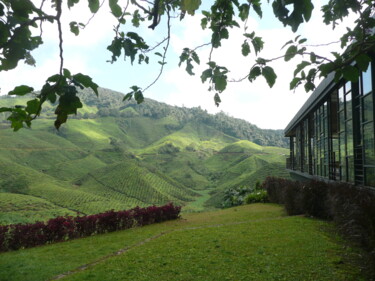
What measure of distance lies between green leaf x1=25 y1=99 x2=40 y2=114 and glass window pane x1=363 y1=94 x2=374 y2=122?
7.44 meters

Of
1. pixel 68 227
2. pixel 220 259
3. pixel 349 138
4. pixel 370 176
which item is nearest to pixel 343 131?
pixel 349 138

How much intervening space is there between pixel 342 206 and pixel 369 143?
1.83 metres

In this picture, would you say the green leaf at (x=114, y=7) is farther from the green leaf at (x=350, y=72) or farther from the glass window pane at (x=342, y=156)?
the glass window pane at (x=342, y=156)

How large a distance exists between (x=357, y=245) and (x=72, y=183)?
5428cm

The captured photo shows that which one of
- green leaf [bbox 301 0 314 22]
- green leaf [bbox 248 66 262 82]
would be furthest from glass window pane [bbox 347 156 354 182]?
green leaf [bbox 301 0 314 22]

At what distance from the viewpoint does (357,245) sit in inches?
202

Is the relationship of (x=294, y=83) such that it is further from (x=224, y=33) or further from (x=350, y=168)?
(x=350, y=168)

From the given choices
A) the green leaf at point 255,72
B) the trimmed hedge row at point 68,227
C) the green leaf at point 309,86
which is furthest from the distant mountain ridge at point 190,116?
the green leaf at point 255,72

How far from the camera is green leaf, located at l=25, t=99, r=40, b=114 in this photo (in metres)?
1.10

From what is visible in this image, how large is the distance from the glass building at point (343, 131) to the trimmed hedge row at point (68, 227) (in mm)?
8023

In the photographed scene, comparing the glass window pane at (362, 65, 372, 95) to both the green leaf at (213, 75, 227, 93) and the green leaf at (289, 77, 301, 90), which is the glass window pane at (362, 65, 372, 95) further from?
the green leaf at (213, 75, 227, 93)

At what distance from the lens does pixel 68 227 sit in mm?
10453

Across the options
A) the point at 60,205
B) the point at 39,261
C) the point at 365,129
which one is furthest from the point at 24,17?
the point at 60,205

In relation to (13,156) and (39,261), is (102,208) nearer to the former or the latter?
(39,261)
